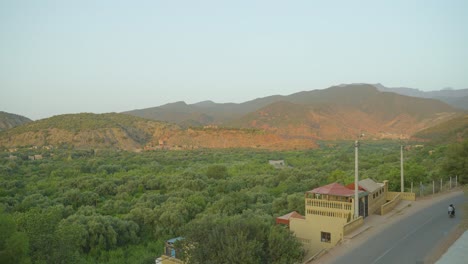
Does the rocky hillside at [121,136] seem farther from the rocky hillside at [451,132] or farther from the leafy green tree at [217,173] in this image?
the leafy green tree at [217,173]

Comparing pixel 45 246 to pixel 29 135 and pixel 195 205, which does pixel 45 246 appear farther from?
pixel 29 135

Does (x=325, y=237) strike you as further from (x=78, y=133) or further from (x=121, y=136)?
(x=78, y=133)

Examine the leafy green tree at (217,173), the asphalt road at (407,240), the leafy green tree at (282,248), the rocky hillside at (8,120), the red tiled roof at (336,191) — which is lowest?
the leafy green tree at (217,173)

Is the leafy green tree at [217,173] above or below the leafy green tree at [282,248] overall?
below

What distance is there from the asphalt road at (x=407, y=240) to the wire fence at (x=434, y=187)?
15.5 feet

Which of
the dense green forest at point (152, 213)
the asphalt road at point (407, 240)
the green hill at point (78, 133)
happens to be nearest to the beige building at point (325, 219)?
the asphalt road at point (407, 240)

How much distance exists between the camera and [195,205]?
87.4 feet

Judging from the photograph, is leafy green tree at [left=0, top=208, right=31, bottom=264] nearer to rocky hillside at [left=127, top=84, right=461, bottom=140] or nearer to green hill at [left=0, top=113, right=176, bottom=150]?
green hill at [left=0, top=113, right=176, bottom=150]

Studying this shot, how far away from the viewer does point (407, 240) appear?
46.8 feet

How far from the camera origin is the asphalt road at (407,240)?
1250 centimetres

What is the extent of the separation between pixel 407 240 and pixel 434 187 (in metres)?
11.5

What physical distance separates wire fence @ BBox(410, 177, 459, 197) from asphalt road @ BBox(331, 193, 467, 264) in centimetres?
472

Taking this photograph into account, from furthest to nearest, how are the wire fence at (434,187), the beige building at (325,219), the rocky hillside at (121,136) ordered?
the rocky hillside at (121,136) < the wire fence at (434,187) < the beige building at (325,219)

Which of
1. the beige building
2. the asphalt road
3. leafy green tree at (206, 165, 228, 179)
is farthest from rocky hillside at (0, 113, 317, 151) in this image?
the beige building
